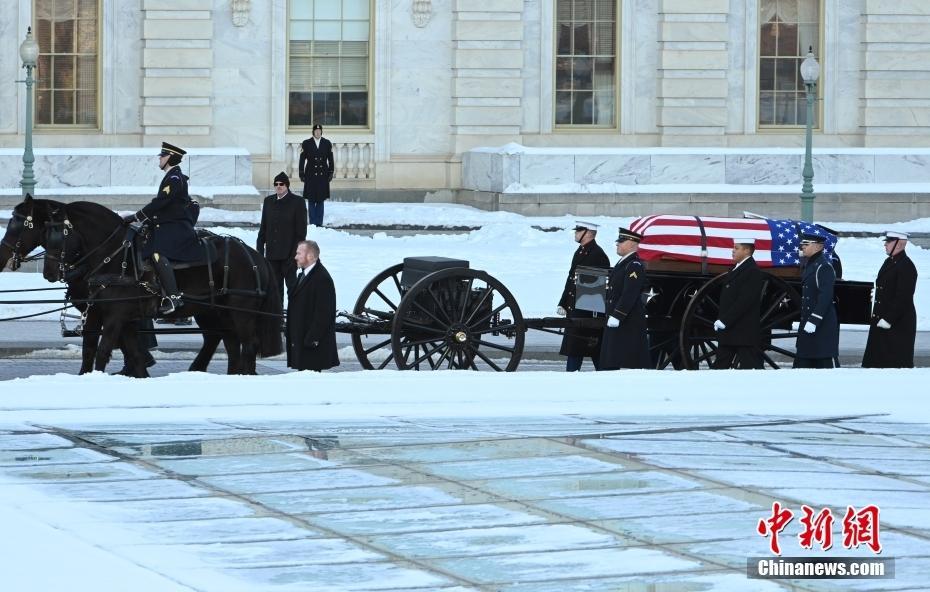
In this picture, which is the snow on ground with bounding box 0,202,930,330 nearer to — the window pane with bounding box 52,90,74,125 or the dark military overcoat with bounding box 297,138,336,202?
the dark military overcoat with bounding box 297,138,336,202

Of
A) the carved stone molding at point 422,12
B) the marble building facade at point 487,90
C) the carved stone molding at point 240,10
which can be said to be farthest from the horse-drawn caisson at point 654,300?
the carved stone molding at point 422,12

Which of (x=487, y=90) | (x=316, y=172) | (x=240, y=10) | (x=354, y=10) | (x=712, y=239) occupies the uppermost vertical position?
(x=354, y=10)

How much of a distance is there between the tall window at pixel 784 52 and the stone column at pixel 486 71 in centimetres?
501

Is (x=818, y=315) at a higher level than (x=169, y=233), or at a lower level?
lower

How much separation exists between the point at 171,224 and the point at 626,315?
3763 mm

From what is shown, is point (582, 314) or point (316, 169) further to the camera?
point (316, 169)

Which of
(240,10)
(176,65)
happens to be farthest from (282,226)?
(240,10)

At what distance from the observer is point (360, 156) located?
112 ft

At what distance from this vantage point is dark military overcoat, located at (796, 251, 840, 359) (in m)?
14.9

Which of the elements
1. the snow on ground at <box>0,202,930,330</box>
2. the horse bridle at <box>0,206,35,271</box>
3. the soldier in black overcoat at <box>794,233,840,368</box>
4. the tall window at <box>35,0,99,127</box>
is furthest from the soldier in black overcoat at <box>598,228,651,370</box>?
the tall window at <box>35,0,99,127</box>

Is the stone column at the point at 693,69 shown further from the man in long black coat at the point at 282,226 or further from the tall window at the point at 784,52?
the man in long black coat at the point at 282,226

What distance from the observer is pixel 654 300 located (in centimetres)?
1588

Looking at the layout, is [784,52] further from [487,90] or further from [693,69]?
[487,90]

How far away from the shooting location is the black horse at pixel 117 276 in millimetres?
14242
